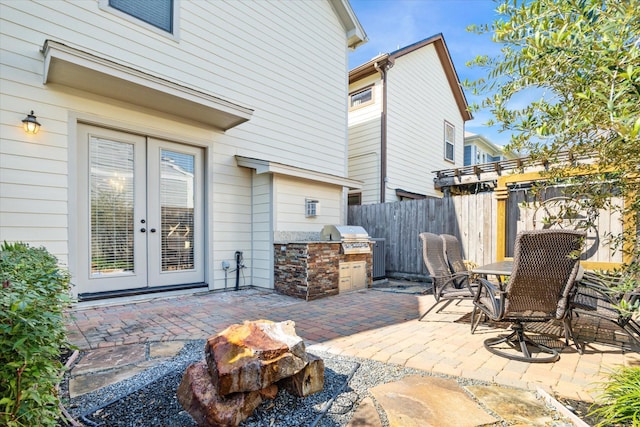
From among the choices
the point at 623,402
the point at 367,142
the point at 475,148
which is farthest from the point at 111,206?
the point at 475,148

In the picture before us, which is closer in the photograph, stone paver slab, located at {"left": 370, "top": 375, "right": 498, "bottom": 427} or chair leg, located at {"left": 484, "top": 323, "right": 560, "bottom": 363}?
stone paver slab, located at {"left": 370, "top": 375, "right": 498, "bottom": 427}

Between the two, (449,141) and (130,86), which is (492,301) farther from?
(449,141)

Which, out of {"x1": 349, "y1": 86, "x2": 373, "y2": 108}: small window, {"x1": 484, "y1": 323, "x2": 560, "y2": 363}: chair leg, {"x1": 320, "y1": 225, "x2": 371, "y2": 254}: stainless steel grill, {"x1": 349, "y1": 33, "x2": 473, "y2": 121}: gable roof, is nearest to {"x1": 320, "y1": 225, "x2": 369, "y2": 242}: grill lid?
{"x1": 320, "y1": 225, "x2": 371, "y2": 254}: stainless steel grill

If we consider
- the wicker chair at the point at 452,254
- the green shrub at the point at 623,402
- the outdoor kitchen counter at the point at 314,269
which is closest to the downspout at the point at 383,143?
the outdoor kitchen counter at the point at 314,269

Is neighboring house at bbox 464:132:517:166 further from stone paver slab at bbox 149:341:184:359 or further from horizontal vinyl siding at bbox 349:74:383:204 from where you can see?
stone paver slab at bbox 149:341:184:359

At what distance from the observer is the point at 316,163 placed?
7.52 meters

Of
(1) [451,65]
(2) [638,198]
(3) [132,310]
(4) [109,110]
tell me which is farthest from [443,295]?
(1) [451,65]

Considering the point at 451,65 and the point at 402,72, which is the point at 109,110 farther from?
the point at 451,65

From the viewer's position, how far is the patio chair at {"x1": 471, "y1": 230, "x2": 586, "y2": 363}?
2582mm

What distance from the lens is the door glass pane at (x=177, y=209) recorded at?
5258 mm

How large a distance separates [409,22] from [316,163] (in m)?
4.98

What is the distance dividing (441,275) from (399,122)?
688 cm

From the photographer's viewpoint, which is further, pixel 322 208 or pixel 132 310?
pixel 322 208

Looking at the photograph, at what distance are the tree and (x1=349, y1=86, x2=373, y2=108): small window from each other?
8.23m
